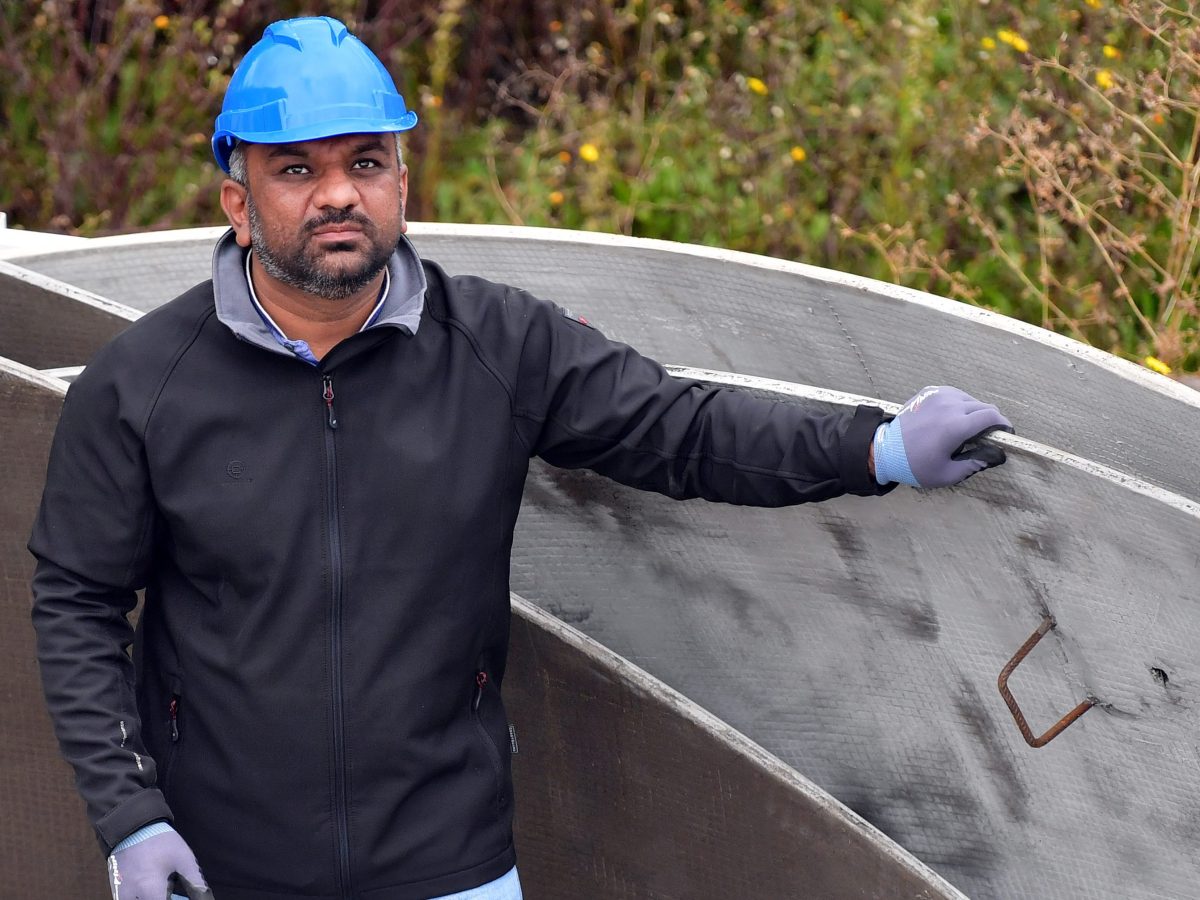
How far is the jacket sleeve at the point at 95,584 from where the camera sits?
1.93 metres

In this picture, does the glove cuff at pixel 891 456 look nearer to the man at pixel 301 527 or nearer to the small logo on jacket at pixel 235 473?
the man at pixel 301 527

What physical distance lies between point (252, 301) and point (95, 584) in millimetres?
428

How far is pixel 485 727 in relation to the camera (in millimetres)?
2090

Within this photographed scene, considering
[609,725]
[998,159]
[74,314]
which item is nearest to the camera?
[609,725]

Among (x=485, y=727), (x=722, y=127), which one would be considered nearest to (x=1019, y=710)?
(x=485, y=727)

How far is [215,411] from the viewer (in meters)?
1.94

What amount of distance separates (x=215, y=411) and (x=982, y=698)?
1.37 meters

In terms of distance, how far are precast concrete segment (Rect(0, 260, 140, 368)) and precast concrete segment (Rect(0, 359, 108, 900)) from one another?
474 mm

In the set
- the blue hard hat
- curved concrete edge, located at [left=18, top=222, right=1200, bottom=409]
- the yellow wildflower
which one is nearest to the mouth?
the blue hard hat

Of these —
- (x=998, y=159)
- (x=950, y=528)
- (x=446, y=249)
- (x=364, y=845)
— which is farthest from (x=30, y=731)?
(x=998, y=159)

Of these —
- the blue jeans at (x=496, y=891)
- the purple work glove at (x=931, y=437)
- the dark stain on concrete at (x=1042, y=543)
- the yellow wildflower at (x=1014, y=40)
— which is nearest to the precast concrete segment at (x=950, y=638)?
the dark stain on concrete at (x=1042, y=543)

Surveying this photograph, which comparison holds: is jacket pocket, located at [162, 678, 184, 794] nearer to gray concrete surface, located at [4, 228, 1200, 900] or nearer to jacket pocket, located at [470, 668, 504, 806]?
jacket pocket, located at [470, 668, 504, 806]

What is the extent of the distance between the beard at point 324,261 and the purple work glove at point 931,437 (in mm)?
726

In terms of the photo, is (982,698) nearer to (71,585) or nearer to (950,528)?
(950,528)
